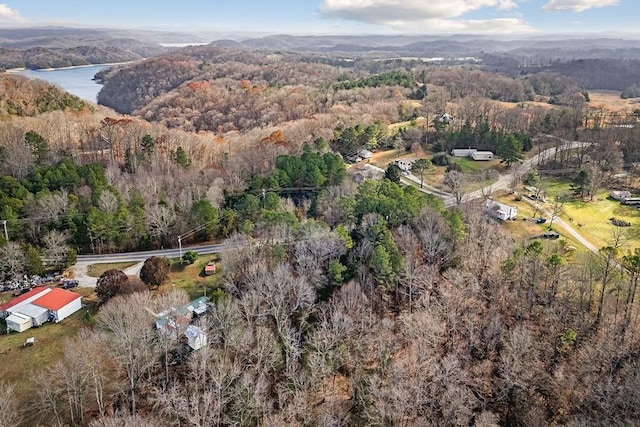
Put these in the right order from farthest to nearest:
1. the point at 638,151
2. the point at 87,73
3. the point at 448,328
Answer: the point at 87,73
the point at 638,151
the point at 448,328

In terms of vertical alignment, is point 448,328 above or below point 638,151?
below

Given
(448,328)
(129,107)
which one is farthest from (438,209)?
(129,107)

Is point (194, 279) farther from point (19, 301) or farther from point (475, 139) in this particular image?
point (475, 139)

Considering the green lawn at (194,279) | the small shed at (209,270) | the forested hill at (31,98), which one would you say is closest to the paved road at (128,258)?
the small shed at (209,270)

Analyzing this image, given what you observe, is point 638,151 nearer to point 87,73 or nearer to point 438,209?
point 438,209

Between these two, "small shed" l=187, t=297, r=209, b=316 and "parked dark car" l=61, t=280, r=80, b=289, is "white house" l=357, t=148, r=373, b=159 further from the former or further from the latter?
"parked dark car" l=61, t=280, r=80, b=289

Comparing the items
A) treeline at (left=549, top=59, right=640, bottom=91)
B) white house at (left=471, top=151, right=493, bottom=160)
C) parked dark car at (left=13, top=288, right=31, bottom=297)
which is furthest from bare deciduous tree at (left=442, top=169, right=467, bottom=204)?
treeline at (left=549, top=59, right=640, bottom=91)
